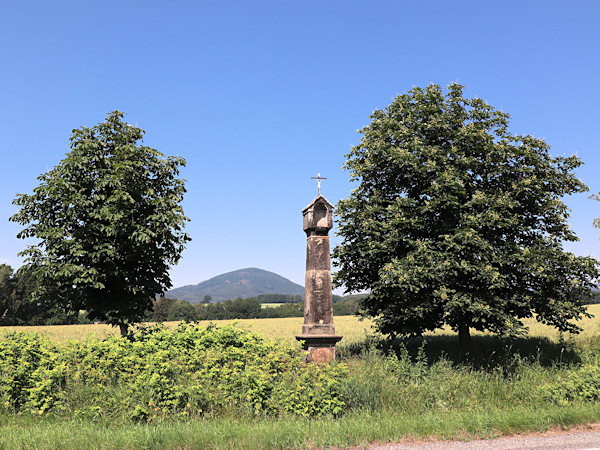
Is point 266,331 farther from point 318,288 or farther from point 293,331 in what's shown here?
point 318,288

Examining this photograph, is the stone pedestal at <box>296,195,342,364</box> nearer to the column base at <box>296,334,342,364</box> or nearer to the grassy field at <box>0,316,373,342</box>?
the column base at <box>296,334,342,364</box>

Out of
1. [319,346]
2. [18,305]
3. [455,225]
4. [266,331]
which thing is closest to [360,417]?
[319,346]

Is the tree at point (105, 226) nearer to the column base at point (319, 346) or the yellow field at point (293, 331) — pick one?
the yellow field at point (293, 331)

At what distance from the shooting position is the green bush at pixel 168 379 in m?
8.79

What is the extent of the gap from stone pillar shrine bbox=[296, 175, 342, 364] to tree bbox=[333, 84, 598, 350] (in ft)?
13.7

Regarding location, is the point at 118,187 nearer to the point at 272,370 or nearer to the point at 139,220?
the point at 139,220

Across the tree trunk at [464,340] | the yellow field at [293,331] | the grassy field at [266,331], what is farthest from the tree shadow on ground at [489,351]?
the grassy field at [266,331]

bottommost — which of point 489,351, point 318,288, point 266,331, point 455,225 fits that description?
point 266,331

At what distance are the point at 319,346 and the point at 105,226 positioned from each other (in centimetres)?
884

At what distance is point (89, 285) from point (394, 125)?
43.7ft

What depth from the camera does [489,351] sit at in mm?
19719

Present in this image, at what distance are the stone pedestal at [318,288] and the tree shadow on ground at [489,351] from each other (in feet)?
17.7

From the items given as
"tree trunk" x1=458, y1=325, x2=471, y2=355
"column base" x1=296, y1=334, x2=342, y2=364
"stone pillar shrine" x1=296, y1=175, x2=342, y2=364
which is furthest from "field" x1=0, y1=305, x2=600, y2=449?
"tree trunk" x1=458, y1=325, x2=471, y2=355

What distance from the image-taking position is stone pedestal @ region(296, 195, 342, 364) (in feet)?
38.3
